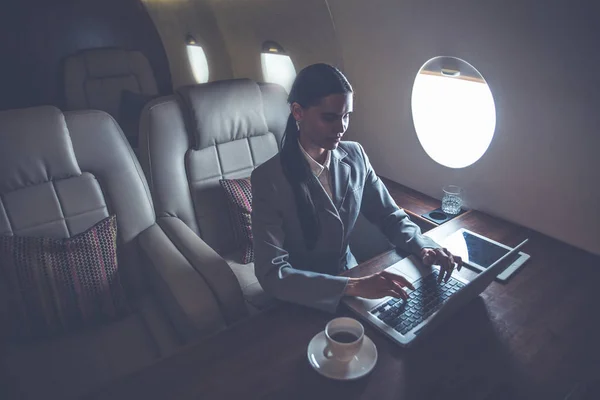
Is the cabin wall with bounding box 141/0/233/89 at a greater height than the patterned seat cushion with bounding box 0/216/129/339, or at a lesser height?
greater

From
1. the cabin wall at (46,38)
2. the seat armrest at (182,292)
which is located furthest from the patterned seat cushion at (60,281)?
the cabin wall at (46,38)

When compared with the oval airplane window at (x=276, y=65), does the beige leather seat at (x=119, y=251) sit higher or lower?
lower

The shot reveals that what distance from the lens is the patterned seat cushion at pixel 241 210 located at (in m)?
1.80

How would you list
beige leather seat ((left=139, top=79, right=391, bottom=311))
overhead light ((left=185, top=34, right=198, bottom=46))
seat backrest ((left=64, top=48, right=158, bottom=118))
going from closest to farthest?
beige leather seat ((left=139, top=79, right=391, bottom=311)) < seat backrest ((left=64, top=48, right=158, bottom=118)) < overhead light ((left=185, top=34, right=198, bottom=46))

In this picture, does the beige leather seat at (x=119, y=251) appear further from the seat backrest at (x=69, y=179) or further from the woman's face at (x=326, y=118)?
the woman's face at (x=326, y=118)

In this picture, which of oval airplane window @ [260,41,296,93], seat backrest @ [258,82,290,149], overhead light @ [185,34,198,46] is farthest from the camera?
overhead light @ [185,34,198,46]

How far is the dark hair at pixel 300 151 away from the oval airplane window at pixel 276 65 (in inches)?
57.5

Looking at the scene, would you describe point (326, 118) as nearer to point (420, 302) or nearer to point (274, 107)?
point (420, 302)

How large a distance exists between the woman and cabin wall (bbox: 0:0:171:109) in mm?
2669

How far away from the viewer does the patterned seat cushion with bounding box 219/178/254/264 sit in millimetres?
1803

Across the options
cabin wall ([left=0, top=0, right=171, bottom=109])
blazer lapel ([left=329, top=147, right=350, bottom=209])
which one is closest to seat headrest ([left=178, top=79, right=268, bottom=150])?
blazer lapel ([left=329, top=147, right=350, bottom=209])

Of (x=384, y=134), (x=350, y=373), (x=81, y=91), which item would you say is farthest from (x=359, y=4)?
(x=81, y=91)

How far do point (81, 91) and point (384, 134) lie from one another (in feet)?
7.84

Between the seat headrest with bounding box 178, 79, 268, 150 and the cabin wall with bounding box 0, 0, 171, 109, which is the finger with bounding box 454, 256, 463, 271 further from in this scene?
the cabin wall with bounding box 0, 0, 171, 109
